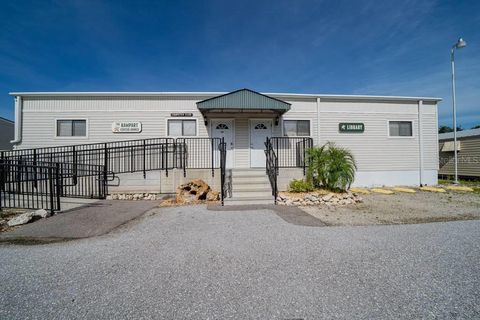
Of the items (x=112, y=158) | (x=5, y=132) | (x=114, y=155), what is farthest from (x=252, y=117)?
(x=5, y=132)

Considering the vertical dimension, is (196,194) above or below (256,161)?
below

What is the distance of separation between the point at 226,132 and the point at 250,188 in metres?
3.83

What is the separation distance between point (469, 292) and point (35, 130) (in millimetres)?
14519

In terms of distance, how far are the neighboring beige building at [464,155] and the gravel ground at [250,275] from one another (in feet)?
47.9

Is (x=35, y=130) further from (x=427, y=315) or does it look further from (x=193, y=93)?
(x=427, y=315)

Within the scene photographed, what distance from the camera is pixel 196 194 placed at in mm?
7453

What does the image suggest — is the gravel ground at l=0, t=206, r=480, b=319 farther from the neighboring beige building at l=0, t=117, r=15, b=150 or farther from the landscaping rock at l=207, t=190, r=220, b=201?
the neighboring beige building at l=0, t=117, r=15, b=150

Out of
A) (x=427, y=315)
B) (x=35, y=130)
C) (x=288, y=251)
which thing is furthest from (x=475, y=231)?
(x=35, y=130)

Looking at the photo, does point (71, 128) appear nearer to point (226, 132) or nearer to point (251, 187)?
point (226, 132)

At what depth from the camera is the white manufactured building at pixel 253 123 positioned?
9.67 m

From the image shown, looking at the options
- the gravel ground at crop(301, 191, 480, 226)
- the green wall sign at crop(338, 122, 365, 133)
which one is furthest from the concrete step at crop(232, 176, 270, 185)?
the green wall sign at crop(338, 122, 365, 133)

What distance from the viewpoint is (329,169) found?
7566 millimetres

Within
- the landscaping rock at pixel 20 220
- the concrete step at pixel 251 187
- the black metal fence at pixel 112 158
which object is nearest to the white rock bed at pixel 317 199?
the concrete step at pixel 251 187

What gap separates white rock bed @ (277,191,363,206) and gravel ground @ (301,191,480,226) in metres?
0.35
